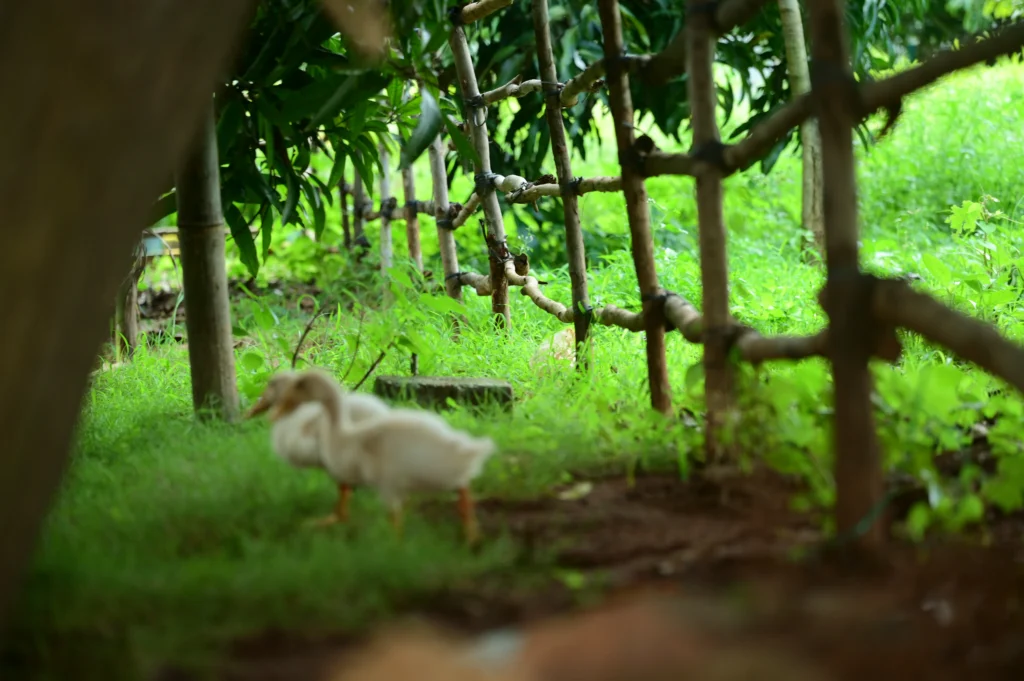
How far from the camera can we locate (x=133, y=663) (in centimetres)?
161

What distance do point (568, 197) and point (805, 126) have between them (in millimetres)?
3290

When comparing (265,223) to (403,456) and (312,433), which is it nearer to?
(312,433)

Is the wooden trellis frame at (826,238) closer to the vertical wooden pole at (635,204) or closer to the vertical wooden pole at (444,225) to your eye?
the vertical wooden pole at (635,204)

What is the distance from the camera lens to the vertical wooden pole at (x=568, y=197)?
365cm

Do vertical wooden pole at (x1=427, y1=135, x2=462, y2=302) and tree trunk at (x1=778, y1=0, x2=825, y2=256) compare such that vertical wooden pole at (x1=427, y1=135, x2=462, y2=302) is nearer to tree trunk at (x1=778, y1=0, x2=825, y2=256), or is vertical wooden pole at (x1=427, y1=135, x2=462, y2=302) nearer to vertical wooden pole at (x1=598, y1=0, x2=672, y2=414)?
tree trunk at (x1=778, y1=0, x2=825, y2=256)

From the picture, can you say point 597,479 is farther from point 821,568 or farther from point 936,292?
point 936,292

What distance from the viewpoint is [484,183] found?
4473mm

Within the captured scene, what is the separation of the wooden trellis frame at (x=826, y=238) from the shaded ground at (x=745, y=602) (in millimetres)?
158

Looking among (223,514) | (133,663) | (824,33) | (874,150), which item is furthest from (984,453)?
(874,150)

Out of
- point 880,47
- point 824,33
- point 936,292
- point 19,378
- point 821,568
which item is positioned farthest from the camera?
point 880,47

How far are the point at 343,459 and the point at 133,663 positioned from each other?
2.01 feet

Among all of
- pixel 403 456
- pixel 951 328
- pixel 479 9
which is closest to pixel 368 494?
pixel 403 456

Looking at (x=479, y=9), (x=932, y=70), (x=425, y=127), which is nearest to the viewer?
(x=932, y=70)

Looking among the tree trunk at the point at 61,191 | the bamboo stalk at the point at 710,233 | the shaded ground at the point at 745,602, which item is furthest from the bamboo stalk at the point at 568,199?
the tree trunk at the point at 61,191
